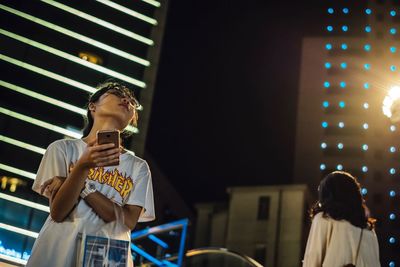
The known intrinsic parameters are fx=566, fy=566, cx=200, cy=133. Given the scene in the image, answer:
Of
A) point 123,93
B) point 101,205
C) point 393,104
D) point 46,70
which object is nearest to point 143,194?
point 101,205

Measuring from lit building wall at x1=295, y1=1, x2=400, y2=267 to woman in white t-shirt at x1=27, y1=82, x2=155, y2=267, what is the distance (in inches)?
1815

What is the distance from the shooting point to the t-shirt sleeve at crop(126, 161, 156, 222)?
3.25 meters

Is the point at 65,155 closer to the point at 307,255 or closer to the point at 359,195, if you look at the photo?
the point at 307,255

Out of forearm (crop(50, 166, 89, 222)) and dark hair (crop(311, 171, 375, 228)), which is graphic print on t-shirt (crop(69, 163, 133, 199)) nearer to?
forearm (crop(50, 166, 89, 222))

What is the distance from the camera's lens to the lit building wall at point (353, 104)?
50.4 metres

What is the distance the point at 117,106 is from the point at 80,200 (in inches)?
26.3

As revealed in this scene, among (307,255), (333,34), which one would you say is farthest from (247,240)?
(307,255)

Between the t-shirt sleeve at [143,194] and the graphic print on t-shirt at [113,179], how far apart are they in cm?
4

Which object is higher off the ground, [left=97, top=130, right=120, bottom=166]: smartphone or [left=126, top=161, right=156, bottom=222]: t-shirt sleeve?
[left=97, top=130, right=120, bottom=166]: smartphone

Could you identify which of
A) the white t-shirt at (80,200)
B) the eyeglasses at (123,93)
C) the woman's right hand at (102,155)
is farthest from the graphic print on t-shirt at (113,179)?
the eyeglasses at (123,93)

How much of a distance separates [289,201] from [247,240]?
148 inches

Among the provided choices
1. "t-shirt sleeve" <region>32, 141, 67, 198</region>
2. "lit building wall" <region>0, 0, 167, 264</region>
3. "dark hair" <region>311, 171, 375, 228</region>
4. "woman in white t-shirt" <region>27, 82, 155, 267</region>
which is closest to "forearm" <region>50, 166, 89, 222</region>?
"woman in white t-shirt" <region>27, 82, 155, 267</region>

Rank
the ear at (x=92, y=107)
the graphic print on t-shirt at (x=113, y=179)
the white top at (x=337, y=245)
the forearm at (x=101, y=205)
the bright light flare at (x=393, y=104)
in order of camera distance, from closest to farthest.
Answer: the forearm at (x=101, y=205) < the graphic print on t-shirt at (x=113, y=179) < the ear at (x=92, y=107) < the white top at (x=337, y=245) < the bright light flare at (x=393, y=104)

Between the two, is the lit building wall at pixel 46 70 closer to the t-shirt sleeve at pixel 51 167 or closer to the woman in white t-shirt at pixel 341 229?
the woman in white t-shirt at pixel 341 229
